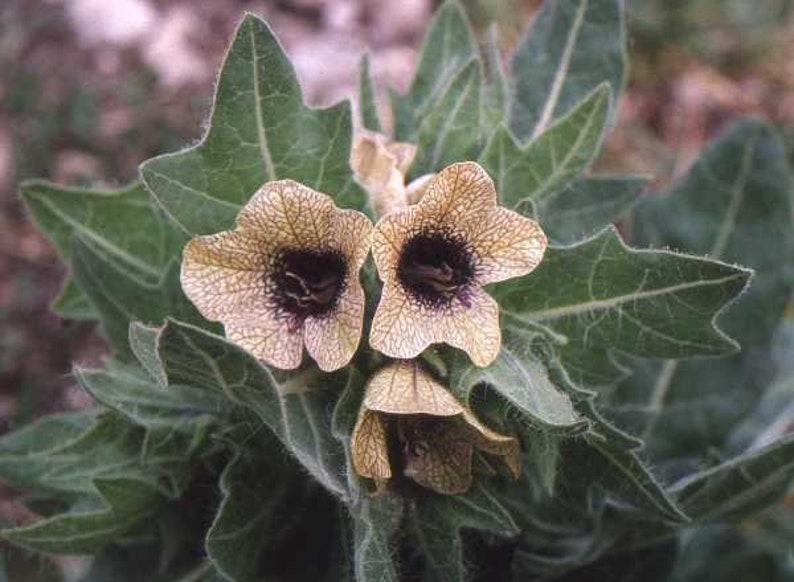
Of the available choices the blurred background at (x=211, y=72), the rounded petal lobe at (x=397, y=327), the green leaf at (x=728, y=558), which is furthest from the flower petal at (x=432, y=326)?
the blurred background at (x=211, y=72)

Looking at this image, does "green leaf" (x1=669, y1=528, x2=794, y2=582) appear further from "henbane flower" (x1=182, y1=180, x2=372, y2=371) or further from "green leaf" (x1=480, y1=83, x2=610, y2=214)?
"henbane flower" (x1=182, y1=180, x2=372, y2=371)

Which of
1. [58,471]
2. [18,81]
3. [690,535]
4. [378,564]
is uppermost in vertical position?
[378,564]

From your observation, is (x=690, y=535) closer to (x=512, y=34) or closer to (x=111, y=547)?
(x=111, y=547)

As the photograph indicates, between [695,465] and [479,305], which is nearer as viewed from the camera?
[479,305]

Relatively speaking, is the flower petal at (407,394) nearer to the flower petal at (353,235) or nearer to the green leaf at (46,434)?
the flower petal at (353,235)

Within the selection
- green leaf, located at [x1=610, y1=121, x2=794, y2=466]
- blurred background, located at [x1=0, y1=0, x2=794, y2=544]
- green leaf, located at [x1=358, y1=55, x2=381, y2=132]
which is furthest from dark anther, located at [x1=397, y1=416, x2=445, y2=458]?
blurred background, located at [x1=0, y1=0, x2=794, y2=544]

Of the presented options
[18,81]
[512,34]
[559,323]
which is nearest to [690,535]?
[559,323]
